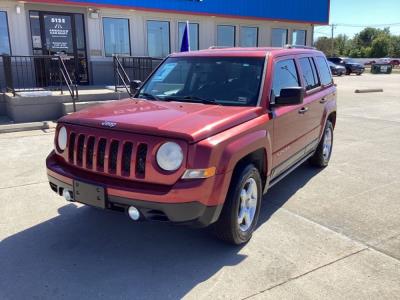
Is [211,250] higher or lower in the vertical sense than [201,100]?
lower

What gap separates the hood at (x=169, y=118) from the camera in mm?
3193

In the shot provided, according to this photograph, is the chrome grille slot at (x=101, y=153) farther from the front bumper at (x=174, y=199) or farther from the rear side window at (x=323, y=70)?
the rear side window at (x=323, y=70)

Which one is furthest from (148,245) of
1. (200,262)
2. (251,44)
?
(251,44)

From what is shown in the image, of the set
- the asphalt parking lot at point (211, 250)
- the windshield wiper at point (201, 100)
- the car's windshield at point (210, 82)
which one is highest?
the car's windshield at point (210, 82)

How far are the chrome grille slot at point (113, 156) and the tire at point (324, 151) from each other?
388 centimetres

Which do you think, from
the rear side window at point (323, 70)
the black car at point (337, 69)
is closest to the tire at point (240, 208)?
the rear side window at point (323, 70)

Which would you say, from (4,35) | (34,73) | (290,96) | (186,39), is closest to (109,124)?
(290,96)

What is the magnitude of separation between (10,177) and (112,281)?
347 centimetres

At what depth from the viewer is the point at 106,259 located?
353 cm

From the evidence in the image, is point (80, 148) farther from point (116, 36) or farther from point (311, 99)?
point (116, 36)

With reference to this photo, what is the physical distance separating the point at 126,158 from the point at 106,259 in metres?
0.98

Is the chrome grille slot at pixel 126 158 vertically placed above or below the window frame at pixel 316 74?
below

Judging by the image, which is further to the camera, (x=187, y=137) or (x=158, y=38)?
(x=158, y=38)

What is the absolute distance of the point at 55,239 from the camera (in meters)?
3.91
